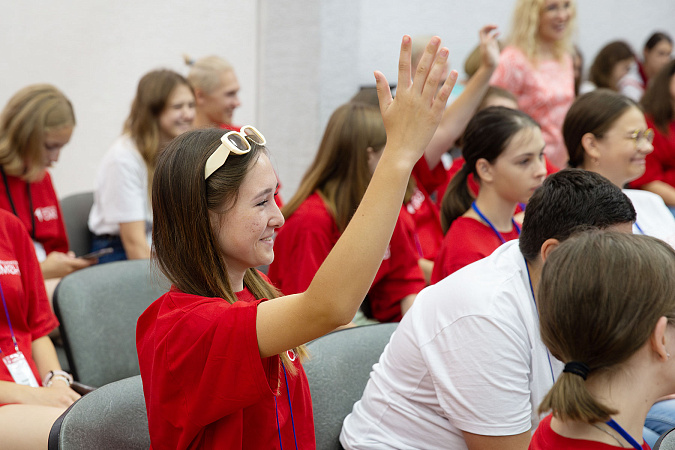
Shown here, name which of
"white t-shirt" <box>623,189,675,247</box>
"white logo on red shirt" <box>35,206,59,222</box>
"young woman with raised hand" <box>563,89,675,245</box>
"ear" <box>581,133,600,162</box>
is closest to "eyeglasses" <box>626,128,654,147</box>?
"young woman with raised hand" <box>563,89,675,245</box>

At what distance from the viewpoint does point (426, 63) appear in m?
1.07

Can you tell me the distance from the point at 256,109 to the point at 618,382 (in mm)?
3742

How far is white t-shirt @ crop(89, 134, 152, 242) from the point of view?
10.3 feet

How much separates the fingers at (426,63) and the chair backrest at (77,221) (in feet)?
8.52

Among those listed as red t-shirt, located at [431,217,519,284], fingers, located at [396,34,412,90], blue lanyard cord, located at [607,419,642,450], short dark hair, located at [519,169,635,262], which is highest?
fingers, located at [396,34,412,90]

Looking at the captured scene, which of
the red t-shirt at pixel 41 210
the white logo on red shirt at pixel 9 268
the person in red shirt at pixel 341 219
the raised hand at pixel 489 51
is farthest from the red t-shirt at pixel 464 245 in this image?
the red t-shirt at pixel 41 210

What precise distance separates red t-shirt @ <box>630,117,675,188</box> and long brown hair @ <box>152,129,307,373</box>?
3.02 m

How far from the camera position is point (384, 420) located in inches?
63.4

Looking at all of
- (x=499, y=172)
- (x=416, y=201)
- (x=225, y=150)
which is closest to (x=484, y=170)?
(x=499, y=172)

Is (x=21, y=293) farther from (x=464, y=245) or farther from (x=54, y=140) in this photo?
(x=464, y=245)

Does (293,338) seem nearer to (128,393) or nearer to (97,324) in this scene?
(128,393)

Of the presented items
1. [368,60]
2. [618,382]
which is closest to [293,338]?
[618,382]

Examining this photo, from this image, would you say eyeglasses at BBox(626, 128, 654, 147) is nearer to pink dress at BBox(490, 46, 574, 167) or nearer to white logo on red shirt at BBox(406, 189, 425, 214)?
white logo on red shirt at BBox(406, 189, 425, 214)

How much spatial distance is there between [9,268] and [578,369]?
1.58 meters
